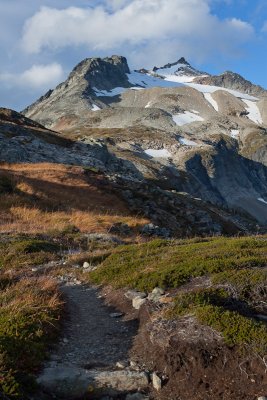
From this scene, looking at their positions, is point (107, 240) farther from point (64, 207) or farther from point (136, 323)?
point (136, 323)

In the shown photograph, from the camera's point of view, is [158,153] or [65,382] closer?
[65,382]

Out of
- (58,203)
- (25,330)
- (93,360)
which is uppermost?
(58,203)

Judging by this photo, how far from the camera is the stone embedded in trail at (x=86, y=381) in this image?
7.08 meters

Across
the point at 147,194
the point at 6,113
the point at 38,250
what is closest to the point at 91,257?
the point at 38,250

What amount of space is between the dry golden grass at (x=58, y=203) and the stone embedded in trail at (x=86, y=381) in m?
17.3

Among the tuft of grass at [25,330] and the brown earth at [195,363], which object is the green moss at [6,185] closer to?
the tuft of grass at [25,330]

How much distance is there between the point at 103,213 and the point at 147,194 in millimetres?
11259

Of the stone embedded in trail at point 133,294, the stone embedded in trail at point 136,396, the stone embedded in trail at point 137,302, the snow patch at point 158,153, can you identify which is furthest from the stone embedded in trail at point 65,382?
the snow patch at point 158,153

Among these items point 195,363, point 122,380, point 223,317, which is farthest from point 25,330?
point 223,317

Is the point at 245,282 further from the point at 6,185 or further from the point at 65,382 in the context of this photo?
the point at 6,185

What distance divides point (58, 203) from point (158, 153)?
142 metres

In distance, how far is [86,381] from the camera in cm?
727

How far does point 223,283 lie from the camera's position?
10883mm

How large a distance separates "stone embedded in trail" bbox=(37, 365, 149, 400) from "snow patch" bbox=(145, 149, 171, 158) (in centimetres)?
15975
